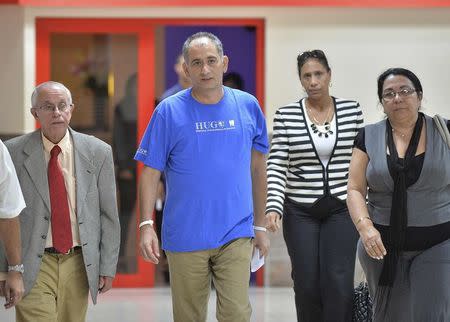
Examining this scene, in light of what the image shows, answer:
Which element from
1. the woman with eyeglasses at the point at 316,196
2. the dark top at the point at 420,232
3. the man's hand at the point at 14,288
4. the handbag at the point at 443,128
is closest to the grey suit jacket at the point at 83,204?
the man's hand at the point at 14,288

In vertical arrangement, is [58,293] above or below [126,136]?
below

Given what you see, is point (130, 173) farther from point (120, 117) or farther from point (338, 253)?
point (338, 253)

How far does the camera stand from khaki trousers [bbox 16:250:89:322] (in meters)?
4.89

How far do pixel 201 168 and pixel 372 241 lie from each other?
3.24 feet

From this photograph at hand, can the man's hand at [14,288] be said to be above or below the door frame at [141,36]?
A: below

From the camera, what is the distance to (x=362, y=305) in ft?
19.6

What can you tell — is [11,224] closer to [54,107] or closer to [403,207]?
[54,107]

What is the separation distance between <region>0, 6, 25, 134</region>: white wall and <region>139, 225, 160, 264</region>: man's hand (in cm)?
460

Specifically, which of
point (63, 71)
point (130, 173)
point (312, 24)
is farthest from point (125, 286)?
point (312, 24)

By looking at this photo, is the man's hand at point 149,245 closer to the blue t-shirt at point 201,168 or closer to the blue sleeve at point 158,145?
the blue t-shirt at point 201,168

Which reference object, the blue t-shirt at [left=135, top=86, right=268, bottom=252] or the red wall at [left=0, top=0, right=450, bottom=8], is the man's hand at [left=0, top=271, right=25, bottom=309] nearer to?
the blue t-shirt at [left=135, top=86, right=268, bottom=252]

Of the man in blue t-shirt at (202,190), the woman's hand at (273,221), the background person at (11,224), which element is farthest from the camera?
the woman's hand at (273,221)

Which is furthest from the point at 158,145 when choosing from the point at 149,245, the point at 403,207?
the point at 403,207

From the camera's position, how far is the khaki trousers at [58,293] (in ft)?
16.1
